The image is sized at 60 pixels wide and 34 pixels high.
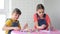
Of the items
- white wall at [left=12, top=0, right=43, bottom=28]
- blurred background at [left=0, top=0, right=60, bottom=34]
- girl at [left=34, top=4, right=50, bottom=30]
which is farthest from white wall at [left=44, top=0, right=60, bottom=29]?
girl at [left=34, top=4, right=50, bottom=30]

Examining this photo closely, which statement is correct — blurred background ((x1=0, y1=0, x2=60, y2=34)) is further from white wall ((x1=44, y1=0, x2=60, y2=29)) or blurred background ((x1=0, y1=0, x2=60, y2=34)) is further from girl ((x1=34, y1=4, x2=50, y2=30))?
girl ((x1=34, y1=4, x2=50, y2=30))

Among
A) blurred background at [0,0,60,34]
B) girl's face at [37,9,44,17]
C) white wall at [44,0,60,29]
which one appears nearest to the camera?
girl's face at [37,9,44,17]

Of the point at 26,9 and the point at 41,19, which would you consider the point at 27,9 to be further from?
the point at 41,19

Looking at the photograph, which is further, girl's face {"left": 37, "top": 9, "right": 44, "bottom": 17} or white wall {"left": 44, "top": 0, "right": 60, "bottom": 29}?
white wall {"left": 44, "top": 0, "right": 60, "bottom": 29}

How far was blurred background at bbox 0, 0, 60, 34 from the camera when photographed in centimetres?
180

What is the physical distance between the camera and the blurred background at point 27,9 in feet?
5.89

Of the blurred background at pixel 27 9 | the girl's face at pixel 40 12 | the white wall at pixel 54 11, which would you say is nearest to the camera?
the girl's face at pixel 40 12

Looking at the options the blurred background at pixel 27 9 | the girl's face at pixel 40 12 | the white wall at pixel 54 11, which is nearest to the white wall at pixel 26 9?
the blurred background at pixel 27 9

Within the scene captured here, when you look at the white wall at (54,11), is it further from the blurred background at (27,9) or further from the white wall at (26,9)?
the white wall at (26,9)

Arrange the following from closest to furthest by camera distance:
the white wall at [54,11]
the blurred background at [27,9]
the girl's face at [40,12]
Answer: the girl's face at [40,12]
the blurred background at [27,9]
the white wall at [54,11]

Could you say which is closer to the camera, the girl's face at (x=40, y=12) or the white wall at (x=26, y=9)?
the girl's face at (x=40, y=12)

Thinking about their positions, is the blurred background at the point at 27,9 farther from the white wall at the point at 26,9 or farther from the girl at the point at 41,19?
the girl at the point at 41,19

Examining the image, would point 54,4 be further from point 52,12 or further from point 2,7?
point 2,7

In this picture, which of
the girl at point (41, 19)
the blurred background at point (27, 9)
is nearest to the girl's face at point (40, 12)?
the girl at point (41, 19)
